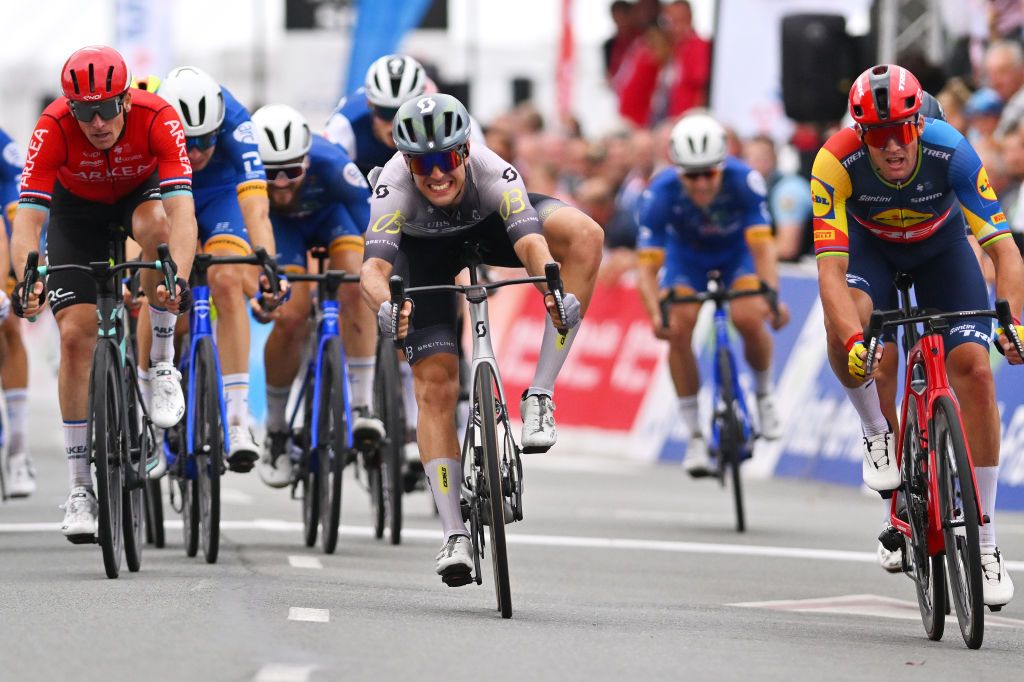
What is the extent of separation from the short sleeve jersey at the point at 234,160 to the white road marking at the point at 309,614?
3234mm

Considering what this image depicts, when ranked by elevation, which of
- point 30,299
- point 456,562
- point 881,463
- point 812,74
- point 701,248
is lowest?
point 456,562

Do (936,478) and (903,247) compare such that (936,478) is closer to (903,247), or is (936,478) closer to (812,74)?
(903,247)

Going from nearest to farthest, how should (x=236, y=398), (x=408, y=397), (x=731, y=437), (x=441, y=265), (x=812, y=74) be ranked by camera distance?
(x=441, y=265) → (x=236, y=398) → (x=408, y=397) → (x=731, y=437) → (x=812, y=74)

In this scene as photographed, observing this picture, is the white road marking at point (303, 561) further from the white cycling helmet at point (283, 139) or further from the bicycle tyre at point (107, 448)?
the white cycling helmet at point (283, 139)

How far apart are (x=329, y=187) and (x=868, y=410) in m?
4.07

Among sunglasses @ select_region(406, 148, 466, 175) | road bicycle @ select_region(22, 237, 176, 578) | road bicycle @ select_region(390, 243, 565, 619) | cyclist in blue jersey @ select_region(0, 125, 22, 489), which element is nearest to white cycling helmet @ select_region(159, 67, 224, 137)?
road bicycle @ select_region(22, 237, 176, 578)

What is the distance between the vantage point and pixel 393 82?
13.3 meters

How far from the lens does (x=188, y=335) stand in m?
11.6

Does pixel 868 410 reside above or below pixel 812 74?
below

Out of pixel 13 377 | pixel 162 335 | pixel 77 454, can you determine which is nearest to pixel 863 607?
pixel 162 335

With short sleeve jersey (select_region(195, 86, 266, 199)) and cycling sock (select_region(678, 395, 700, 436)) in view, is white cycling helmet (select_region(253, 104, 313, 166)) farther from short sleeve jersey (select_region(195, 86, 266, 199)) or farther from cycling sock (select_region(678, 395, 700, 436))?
cycling sock (select_region(678, 395, 700, 436))

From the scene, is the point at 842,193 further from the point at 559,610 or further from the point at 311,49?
the point at 311,49

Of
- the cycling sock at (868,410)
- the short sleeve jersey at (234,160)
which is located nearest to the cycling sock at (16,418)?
the short sleeve jersey at (234,160)

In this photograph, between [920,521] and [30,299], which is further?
[30,299]
